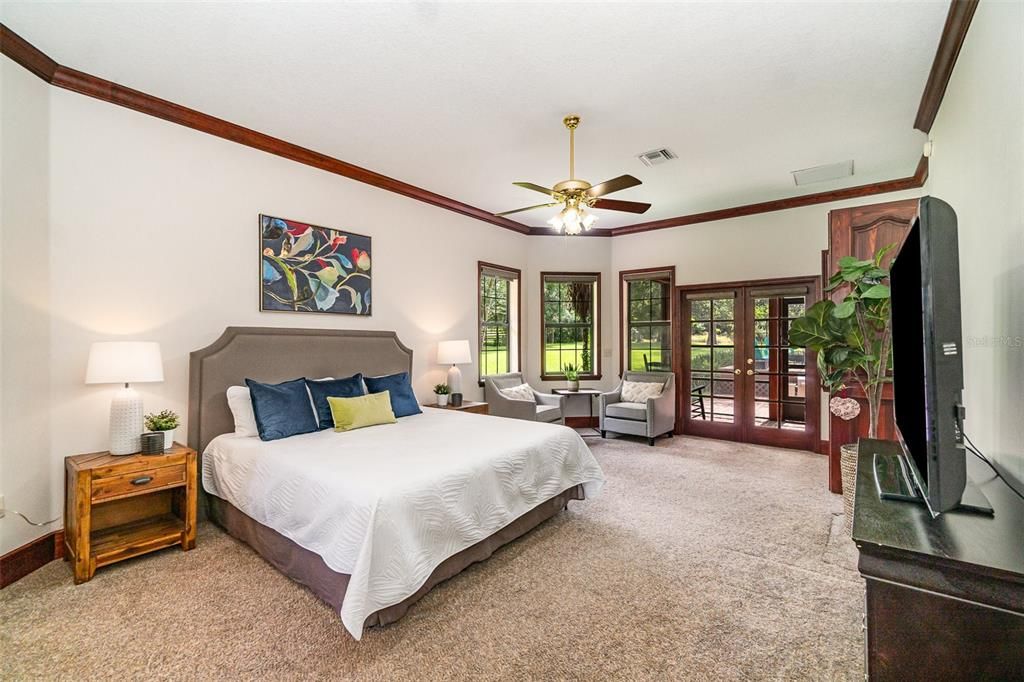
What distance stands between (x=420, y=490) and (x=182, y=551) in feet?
5.77

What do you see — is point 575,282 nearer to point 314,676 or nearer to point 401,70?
point 401,70

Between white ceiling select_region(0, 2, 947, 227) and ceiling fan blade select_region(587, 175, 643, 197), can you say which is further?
ceiling fan blade select_region(587, 175, 643, 197)

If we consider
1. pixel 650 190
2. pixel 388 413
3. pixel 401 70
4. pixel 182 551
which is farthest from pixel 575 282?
pixel 182 551

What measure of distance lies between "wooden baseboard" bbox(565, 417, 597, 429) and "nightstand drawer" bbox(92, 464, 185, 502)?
15.3 ft

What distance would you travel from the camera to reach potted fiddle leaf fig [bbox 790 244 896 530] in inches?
118

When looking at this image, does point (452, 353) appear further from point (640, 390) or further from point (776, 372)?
point (776, 372)

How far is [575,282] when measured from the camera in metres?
6.78

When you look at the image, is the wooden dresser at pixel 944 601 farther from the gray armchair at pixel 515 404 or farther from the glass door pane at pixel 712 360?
the glass door pane at pixel 712 360

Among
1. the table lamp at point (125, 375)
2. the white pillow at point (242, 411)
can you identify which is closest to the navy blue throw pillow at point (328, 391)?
the white pillow at point (242, 411)

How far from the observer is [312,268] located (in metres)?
4.02

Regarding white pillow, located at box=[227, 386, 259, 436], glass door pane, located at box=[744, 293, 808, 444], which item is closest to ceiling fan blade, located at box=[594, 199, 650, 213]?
glass door pane, located at box=[744, 293, 808, 444]

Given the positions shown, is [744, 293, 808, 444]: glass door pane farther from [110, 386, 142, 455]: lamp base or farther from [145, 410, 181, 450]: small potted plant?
[110, 386, 142, 455]: lamp base

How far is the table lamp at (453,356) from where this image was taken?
4984mm

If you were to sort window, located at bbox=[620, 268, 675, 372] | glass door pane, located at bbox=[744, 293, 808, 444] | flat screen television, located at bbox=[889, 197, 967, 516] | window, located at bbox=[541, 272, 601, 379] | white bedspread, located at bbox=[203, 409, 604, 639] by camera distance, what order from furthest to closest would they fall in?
1. window, located at bbox=[541, 272, 601, 379]
2. window, located at bbox=[620, 268, 675, 372]
3. glass door pane, located at bbox=[744, 293, 808, 444]
4. white bedspread, located at bbox=[203, 409, 604, 639]
5. flat screen television, located at bbox=[889, 197, 967, 516]
